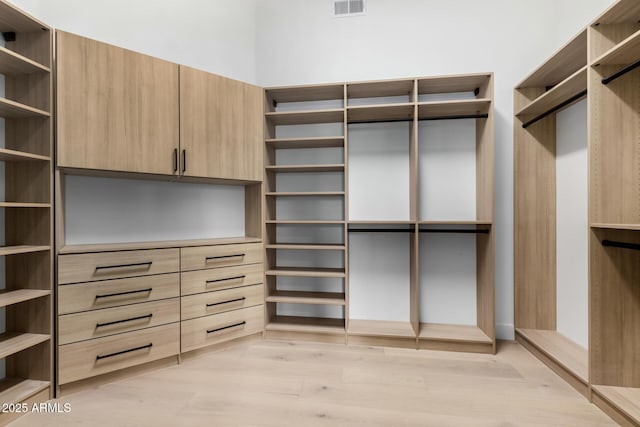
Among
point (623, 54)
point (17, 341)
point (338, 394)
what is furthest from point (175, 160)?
point (623, 54)

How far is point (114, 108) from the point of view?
200 centimetres

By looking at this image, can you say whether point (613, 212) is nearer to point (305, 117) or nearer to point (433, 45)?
point (433, 45)

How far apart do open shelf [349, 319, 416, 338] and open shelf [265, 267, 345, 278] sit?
486 millimetres

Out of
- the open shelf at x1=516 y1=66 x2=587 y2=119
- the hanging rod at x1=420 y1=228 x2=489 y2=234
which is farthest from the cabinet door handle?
the open shelf at x1=516 y1=66 x2=587 y2=119

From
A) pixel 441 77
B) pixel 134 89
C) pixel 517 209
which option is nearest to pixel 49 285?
pixel 134 89

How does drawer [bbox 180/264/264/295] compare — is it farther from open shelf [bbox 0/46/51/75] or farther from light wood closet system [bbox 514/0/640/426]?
light wood closet system [bbox 514/0/640/426]

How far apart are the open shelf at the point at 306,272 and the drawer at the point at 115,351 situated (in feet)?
2.80

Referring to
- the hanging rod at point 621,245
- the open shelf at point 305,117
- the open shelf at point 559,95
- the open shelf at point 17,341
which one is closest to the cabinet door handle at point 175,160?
the open shelf at point 305,117

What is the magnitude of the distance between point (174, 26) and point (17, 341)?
254 cm

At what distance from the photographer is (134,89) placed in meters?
2.07

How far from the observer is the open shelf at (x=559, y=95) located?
1878mm

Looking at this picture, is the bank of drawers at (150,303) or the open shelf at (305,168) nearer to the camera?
the bank of drawers at (150,303)

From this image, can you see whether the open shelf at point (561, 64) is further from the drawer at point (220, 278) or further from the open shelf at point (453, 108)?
the drawer at point (220, 278)

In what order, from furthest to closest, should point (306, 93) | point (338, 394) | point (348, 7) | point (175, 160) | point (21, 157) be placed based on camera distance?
point (348, 7)
point (306, 93)
point (175, 160)
point (338, 394)
point (21, 157)
